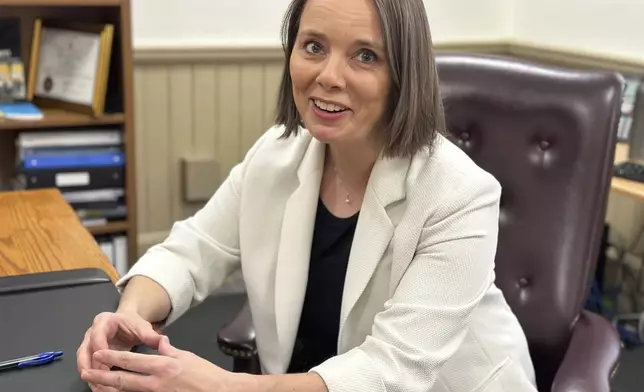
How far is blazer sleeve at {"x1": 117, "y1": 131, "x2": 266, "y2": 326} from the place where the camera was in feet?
3.93

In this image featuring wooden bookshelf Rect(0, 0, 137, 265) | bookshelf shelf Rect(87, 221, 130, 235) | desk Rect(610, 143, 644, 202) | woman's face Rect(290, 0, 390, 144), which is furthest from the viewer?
bookshelf shelf Rect(87, 221, 130, 235)

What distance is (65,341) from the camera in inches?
37.6

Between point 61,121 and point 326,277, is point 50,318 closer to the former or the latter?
point 326,277

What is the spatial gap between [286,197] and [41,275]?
1.34 ft

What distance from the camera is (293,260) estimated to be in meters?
1.25

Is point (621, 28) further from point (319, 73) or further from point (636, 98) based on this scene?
point (319, 73)

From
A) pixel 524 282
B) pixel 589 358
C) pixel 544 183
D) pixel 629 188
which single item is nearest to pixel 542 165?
pixel 544 183

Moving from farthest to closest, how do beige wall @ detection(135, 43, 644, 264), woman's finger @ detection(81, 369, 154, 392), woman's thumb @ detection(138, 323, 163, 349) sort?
beige wall @ detection(135, 43, 644, 264) → woman's thumb @ detection(138, 323, 163, 349) → woman's finger @ detection(81, 369, 154, 392)

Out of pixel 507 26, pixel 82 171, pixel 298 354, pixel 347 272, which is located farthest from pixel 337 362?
pixel 507 26

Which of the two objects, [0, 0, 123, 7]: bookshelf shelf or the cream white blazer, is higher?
[0, 0, 123, 7]: bookshelf shelf

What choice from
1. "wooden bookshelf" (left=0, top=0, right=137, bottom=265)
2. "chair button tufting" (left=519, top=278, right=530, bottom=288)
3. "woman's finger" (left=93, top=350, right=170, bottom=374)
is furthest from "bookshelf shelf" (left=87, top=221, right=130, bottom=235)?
"woman's finger" (left=93, top=350, right=170, bottom=374)

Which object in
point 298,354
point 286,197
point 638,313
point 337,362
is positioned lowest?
point 638,313

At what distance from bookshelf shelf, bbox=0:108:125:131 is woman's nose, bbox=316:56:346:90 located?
4.90ft

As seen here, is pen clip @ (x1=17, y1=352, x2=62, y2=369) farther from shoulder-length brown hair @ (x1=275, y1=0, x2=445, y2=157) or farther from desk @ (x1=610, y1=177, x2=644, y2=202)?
desk @ (x1=610, y1=177, x2=644, y2=202)
